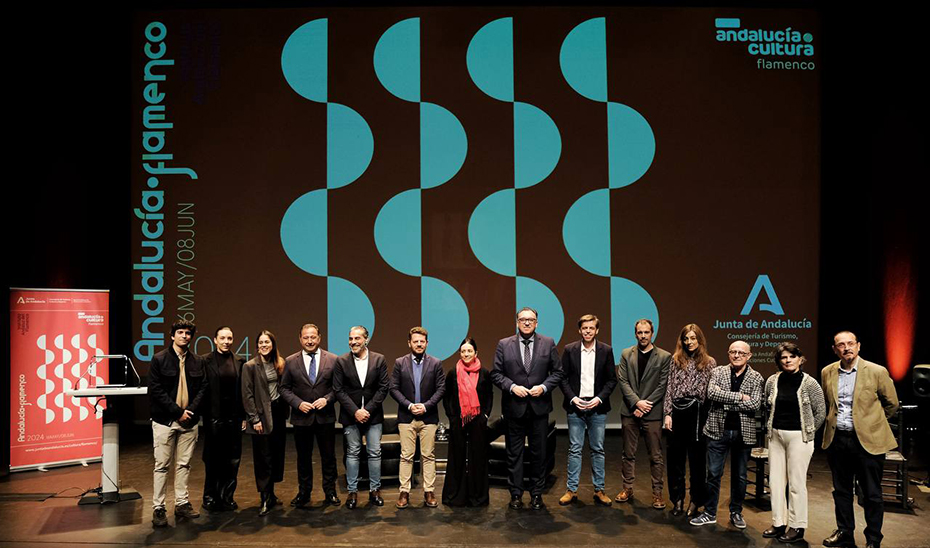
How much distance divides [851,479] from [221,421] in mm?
4474

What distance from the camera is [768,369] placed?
783 cm

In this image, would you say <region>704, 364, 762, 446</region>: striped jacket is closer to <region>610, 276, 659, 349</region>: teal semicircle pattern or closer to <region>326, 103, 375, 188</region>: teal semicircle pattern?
<region>610, 276, 659, 349</region>: teal semicircle pattern

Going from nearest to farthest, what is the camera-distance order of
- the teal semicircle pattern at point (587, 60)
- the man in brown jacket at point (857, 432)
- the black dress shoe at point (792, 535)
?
the man in brown jacket at point (857, 432) < the black dress shoe at point (792, 535) < the teal semicircle pattern at point (587, 60)

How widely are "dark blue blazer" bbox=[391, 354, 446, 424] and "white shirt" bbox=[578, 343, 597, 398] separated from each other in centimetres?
111

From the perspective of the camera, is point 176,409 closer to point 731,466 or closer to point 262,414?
point 262,414

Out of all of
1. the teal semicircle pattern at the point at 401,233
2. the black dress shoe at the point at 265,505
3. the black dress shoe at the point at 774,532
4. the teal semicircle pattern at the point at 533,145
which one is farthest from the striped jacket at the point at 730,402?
the teal semicircle pattern at the point at 401,233

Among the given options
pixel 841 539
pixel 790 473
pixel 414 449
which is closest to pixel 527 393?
pixel 414 449

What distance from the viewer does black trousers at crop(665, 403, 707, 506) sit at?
4781 mm

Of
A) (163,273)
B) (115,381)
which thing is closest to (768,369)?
(163,273)

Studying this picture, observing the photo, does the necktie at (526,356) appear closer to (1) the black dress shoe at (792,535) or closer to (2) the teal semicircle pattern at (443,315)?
(1) the black dress shoe at (792,535)

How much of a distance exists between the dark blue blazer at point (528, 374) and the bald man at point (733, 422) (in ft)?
3.92

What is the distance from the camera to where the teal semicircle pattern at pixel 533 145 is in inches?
312

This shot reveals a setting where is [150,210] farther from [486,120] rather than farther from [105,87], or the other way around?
[486,120]

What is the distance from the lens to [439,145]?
798cm
